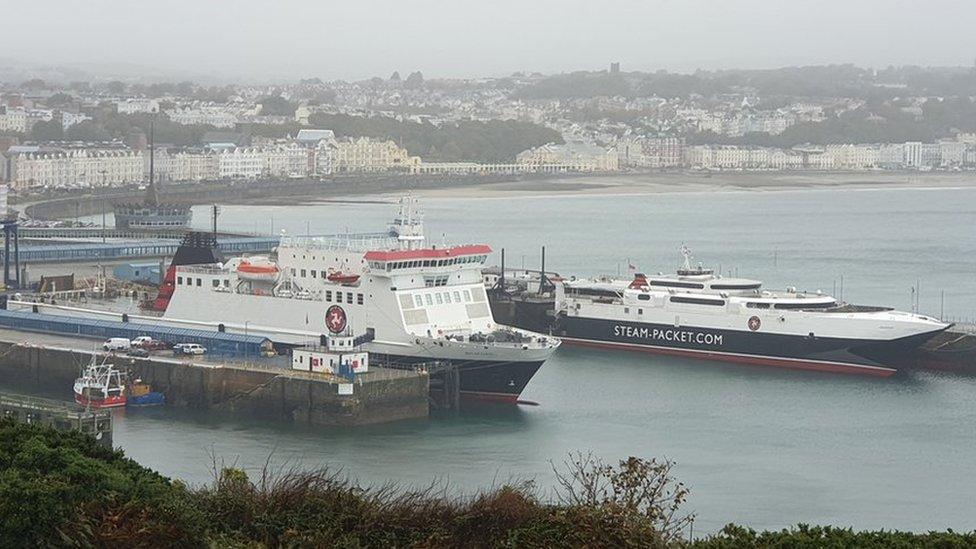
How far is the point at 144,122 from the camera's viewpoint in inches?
3782

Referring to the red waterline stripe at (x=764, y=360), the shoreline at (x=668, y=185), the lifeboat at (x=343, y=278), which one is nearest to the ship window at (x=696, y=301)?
the red waterline stripe at (x=764, y=360)

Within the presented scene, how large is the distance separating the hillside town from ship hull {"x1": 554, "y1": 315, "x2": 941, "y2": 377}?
43012 mm

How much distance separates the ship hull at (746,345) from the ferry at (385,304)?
19.6 feet

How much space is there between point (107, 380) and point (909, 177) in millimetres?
85384

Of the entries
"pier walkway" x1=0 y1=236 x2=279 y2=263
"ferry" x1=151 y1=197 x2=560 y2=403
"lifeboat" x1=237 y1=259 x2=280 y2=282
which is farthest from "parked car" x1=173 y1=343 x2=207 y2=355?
"pier walkway" x1=0 y1=236 x2=279 y2=263

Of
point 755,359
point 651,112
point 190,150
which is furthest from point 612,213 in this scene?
point 651,112

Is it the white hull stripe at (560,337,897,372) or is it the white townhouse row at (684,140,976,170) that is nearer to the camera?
the white hull stripe at (560,337,897,372)

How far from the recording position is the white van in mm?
23453

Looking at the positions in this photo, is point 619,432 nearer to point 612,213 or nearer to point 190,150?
point 612,213

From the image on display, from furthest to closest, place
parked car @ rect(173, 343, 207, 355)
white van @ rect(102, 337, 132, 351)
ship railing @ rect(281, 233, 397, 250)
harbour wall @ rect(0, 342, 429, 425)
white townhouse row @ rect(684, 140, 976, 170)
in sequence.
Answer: white townhouse row @ rect(684, 140, 976, 170) → ship railing @ rect(281, 233, 397, 250) → white van @ rect(102, 337, 132, 351) → parked car @ rect(173, 343, 207, 355) → harbour wall @ rect(0, 342, 429, 425)

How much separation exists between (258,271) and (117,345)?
2.36 metres

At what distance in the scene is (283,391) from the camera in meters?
21.7

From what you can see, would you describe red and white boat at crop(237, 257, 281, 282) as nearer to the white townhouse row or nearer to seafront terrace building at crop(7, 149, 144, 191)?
seafront terrace building at crop(7, 149, 144, 191)

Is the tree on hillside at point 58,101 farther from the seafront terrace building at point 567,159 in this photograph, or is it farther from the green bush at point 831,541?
the green bush at point 831,541
